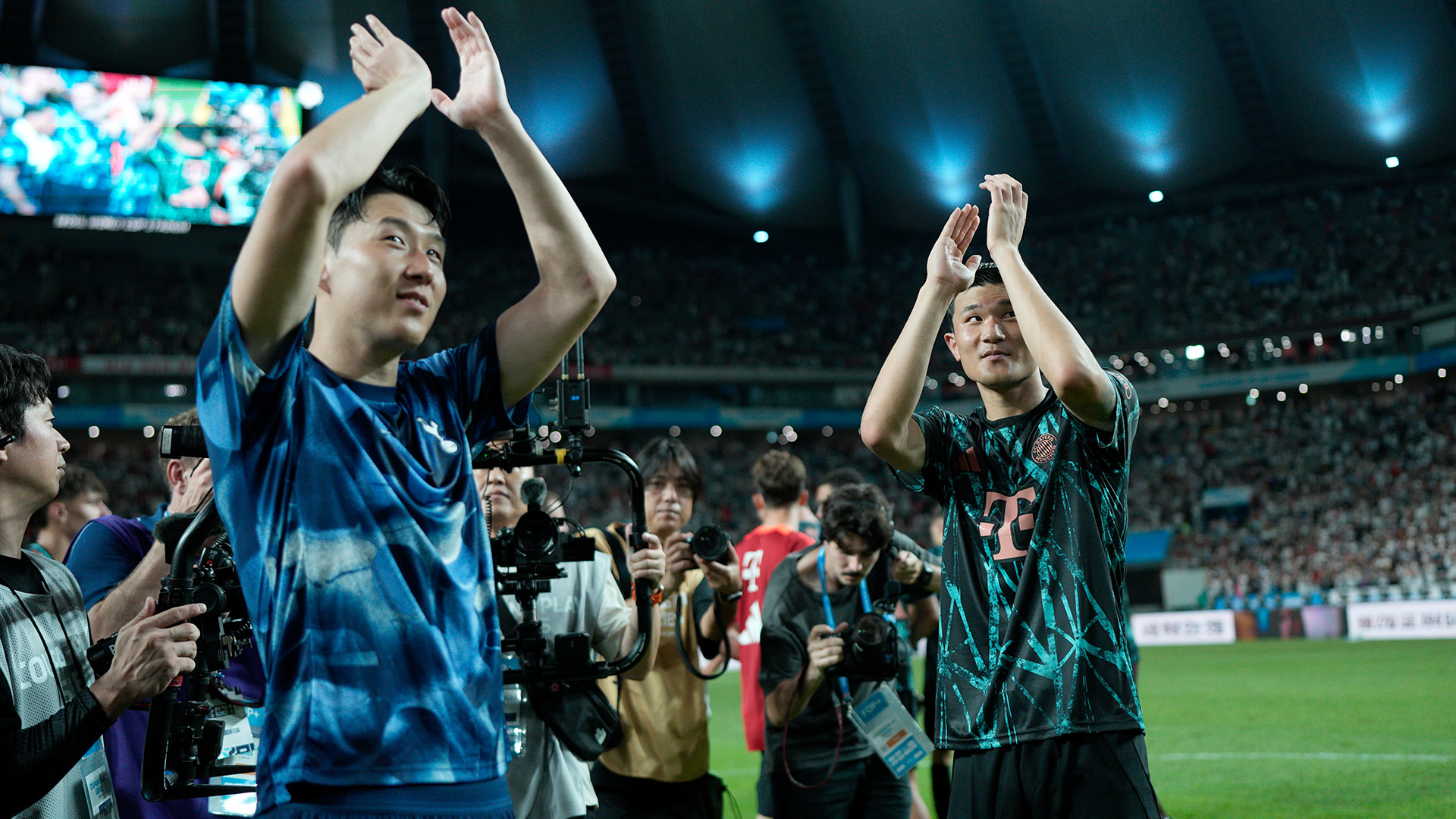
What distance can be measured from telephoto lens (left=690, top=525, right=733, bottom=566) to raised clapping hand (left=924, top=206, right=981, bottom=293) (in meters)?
1.37

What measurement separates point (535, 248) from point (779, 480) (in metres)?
4.44

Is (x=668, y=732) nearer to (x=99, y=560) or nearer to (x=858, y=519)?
(x=858, y=519)

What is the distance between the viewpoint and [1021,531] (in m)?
3.16

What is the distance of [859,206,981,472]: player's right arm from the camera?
10.5ft

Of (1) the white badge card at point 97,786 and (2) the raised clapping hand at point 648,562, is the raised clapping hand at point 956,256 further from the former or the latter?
(1) the white badge card at point 97,786

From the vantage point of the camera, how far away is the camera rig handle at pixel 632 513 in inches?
102

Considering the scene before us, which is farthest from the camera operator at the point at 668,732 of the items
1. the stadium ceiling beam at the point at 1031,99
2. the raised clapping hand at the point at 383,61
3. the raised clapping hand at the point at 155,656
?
the stadium ceiling beam at the point at 1031,99

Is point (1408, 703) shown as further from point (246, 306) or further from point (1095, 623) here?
point (246, 306)

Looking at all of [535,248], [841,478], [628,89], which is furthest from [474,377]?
[628,89]

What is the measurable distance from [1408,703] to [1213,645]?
43.6 ft

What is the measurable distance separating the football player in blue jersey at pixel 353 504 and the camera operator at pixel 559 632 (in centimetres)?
165

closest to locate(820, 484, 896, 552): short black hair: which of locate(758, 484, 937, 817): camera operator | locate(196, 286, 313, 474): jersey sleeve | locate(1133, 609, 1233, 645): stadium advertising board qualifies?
locate(758, 484, 937, 817): camera operator

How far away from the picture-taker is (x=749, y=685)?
5324mm

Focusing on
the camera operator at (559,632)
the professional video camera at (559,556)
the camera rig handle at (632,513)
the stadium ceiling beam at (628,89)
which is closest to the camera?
the camera rig handle at (632,513)
